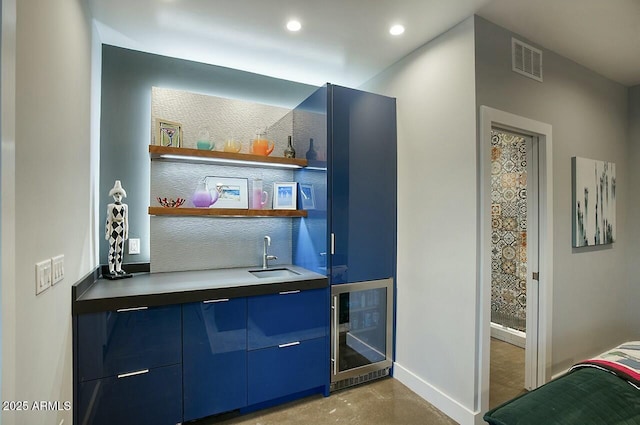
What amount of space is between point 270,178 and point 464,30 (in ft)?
6.33

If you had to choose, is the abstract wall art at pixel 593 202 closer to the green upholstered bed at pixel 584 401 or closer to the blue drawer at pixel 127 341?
the green upholstered bed at pixel 584 401

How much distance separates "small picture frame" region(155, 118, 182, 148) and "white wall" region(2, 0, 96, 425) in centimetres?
56

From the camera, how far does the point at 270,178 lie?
2912 mm

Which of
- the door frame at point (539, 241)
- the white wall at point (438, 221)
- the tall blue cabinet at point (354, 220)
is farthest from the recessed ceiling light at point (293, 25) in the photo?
the door frame at point (539, 241)

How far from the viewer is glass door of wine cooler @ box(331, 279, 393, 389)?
244 centimetres

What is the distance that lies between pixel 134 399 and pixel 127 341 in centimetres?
36

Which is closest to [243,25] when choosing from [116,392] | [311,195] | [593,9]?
[311,195]

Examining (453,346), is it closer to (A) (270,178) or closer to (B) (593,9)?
(A) (270,178)

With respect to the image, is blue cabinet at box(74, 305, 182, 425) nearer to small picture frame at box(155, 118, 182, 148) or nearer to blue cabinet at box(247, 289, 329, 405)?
blue cabinet at box(247, 289, 329, 405)

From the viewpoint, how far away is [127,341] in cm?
178

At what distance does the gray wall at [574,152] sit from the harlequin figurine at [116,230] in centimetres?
262

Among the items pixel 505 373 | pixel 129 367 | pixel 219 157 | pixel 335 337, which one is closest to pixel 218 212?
pixel 219 157

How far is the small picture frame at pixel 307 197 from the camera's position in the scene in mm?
2620

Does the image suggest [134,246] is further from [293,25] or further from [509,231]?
[509,231]
